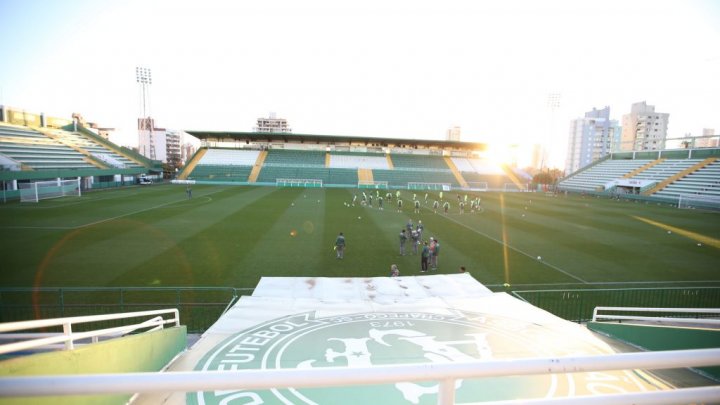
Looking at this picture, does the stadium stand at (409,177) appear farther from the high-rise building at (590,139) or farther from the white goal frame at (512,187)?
the high-rise building at (590,139)

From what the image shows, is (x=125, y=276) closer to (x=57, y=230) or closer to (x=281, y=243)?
(x=281, y=243)

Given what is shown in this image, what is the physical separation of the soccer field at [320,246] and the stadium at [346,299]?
0.16m

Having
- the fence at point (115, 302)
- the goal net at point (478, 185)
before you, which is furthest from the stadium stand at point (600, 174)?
the fence at point (115, 302)

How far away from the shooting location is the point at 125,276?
14445mm

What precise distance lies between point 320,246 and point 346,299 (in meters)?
9.51

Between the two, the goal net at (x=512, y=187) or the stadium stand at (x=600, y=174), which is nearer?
the stadium stand at (x=600, y=174)

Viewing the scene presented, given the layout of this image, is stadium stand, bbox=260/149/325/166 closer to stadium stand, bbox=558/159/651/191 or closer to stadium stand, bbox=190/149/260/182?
stadium stand, bbox=190/149/260/182

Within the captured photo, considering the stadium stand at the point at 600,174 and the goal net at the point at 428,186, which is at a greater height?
the stadium stand at the point at 600,174

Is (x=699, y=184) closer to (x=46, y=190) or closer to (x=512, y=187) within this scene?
(x=512, y=187)

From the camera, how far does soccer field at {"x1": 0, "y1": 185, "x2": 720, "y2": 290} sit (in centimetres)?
1509

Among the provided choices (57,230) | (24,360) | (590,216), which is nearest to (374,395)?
(24,360)

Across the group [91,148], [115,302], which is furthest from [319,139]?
[115,302]

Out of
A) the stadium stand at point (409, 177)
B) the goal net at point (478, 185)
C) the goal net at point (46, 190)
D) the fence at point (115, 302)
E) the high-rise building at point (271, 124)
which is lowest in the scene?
the fence at point (115, 302)

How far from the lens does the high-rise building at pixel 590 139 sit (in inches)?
5207
